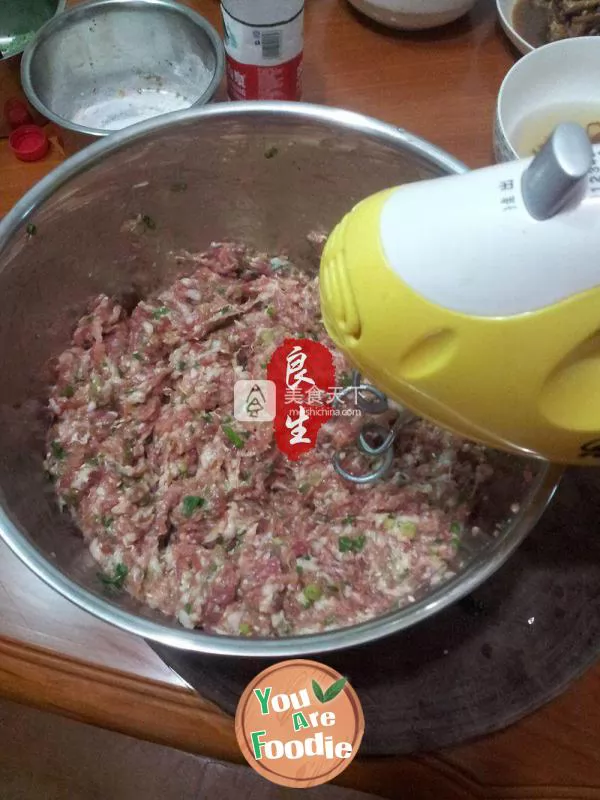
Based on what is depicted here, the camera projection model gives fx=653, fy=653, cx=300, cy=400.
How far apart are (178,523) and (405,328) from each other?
1.71 ft

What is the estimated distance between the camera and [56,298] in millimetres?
970

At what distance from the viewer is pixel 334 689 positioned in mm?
805

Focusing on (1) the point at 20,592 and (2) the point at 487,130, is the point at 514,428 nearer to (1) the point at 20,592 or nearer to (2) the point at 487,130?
(1) the point at 20,592

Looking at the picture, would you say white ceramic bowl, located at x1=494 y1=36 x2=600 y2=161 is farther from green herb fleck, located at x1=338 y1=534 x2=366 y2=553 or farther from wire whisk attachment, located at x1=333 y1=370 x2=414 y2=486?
green herb fleck, located at x1=338 y1=534 x2=366 y2=553

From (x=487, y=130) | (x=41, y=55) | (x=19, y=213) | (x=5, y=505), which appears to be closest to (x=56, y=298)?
(x=19, y=213)

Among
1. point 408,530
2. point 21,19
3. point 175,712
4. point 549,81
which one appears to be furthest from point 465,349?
point 21,19

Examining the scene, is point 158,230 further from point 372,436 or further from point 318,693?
point 318,693

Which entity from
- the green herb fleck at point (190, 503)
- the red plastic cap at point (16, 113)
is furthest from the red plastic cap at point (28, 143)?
the green herb fleck at point (190, 503)

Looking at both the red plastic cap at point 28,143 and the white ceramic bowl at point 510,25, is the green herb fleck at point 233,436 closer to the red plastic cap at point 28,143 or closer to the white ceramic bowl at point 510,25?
the red plastic cap at point 28,143

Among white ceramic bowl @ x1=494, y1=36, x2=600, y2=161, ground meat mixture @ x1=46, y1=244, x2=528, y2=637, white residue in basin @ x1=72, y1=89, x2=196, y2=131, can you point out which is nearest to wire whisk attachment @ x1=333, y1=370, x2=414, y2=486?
ground meat mixture @ x1=46, y1=244, x2=528, y2=637

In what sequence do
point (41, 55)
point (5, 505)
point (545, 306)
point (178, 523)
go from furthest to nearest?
point (41, 55) → point (178, 523) → point (5, 505) → point (545, 306)

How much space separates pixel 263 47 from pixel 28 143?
0.48m

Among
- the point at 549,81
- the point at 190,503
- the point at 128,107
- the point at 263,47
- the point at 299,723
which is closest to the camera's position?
the point at 299,723

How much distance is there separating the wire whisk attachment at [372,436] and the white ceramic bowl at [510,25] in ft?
2.51
